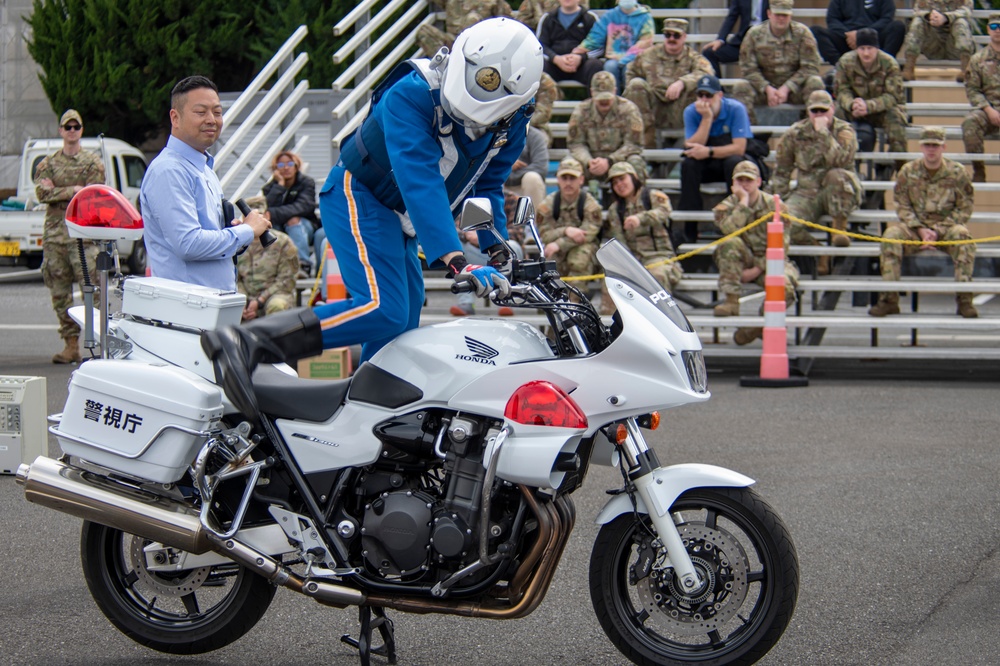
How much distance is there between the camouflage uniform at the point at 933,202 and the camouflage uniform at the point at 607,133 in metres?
2.70

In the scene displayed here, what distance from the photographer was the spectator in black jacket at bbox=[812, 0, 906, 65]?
16125 millimetres

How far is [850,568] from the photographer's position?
5770 millimetres

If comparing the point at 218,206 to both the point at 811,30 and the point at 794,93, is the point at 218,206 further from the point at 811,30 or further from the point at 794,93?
the point at 811,30

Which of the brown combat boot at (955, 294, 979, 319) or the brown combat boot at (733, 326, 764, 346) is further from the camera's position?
the brown combat boot at (733, 326, 764, 346)

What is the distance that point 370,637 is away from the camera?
14.6 feet

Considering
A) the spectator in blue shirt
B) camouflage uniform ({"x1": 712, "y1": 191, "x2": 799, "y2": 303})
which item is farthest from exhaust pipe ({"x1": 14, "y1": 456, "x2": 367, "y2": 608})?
the spectator in blue shirt

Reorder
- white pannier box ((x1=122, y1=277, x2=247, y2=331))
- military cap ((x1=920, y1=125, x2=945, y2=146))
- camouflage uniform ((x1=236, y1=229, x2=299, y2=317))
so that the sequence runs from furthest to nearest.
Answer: military cap ((x1=920, y1=125, x2=945, y2=146)) < camouflage uniform ((x1=236, y1=229, x2=299, y2=317)) < white pannier box ((x1=122, y1=277, x2=247, y2=331))

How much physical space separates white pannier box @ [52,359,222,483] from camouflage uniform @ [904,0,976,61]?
45.5 feet

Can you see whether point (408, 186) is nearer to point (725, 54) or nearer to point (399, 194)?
point (399, 194)

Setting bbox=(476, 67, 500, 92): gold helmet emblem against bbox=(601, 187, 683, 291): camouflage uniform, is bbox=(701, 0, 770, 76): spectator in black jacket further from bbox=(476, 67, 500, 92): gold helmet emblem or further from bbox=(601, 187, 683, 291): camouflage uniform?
bbox=(476, 67, 500, 92): gold helmet emblem

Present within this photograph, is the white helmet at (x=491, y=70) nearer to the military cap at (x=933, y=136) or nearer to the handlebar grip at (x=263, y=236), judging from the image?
the handlebar grip at (x=263, y=236)

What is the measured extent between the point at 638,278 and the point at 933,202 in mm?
8811

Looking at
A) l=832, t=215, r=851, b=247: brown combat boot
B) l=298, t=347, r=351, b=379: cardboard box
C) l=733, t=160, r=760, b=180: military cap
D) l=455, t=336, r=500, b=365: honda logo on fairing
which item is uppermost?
l=455, t=336, r=500, b=365: honda logo on fairing

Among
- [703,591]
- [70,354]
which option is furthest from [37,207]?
[703,591]
